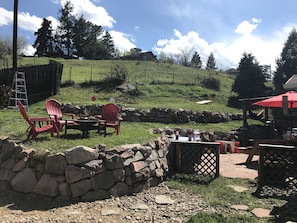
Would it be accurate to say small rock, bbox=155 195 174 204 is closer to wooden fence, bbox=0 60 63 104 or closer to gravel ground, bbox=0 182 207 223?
gravel ground, bbox=0 182 207 223

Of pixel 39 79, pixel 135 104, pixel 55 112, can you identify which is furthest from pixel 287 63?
pixel 55 112

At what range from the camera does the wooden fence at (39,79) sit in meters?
13.8

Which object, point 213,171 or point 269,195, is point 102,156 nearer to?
point 213,171

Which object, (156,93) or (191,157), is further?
(156,93)

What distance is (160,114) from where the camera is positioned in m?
13.8

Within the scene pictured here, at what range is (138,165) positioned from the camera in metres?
5.43

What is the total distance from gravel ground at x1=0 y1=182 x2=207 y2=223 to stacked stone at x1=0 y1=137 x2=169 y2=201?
0.16m

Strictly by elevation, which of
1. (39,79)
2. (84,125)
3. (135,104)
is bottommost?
(84,125)

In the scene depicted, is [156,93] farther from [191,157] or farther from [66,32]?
[66,32]

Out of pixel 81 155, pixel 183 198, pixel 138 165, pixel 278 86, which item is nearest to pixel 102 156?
pixel 81 155

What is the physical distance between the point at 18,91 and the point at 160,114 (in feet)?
21.2

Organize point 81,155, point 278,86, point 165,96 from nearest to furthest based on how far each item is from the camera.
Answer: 1. point 81,155
2. point 165,96
3. point 278,86

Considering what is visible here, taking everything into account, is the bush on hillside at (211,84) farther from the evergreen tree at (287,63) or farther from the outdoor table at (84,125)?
the outdoor table at (84,125)

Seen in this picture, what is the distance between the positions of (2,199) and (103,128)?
260cm
